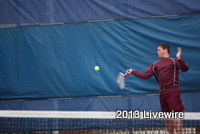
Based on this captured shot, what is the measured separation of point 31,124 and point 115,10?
2504 mm

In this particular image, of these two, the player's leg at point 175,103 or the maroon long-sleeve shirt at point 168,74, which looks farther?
the maroon long-sleeve shirt at point 168,74

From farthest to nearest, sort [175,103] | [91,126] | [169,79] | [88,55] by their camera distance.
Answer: [88,55]
[91,126]
[169,79]
[175,103]

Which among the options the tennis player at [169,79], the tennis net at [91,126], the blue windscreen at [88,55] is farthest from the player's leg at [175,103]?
the blue windscreen at [88,55]

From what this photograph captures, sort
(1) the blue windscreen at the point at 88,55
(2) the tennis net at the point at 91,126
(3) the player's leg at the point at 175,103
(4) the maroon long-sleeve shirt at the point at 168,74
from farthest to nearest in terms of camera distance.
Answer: (1) the blue windscreen at the point at 88,55
(2) the tennis net at the point at 91,126
(4) the maroon long-sleeve shirt at the point at 168,74
(3) the player's leg at the point at 175,103

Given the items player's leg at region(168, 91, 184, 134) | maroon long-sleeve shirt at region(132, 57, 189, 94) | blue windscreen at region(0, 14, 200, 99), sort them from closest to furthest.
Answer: player's leg at region(168, 91, 184, 134) < maroon long-sleeve shirt at region(132, 57, 189, 94) < blue windscreen at region(0, 14, 200, 99)

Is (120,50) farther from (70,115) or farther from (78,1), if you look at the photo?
(70,115)

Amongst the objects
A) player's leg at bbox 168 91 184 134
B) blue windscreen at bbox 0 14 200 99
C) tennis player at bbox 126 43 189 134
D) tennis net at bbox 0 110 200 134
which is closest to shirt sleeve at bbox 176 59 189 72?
tennis player at bbox 126 43 189 134

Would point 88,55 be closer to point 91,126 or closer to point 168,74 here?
point 91,126

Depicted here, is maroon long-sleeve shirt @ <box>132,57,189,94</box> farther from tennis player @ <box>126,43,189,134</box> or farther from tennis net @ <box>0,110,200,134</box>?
tennis net @ <box>0,110,200,134</box>

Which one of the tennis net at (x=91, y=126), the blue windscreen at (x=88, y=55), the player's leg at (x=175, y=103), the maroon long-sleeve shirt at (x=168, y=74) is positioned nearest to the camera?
the player's leg at (x=175, y=103)

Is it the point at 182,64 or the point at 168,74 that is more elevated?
the point at 182,64

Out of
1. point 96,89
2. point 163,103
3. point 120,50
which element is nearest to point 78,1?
point 120,50

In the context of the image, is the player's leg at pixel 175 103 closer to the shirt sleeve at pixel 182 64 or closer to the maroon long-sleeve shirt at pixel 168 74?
the maroon long-sleeve shirt at pixel 168 74

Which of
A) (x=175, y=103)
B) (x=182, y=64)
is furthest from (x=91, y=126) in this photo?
(x=182, y=64)
